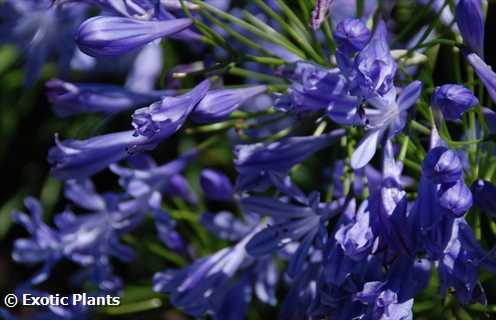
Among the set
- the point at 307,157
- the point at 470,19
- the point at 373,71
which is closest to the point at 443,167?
the point at 373,71

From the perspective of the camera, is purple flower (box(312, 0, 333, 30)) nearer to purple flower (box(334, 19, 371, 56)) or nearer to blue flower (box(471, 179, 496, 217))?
purple flower (box(334, 19, 371, 56))

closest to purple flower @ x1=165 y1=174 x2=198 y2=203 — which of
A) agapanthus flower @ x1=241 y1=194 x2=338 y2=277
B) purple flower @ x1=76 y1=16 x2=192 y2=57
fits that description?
agapanthus flower @ x1=241 y1=194 x2=338 y2=277

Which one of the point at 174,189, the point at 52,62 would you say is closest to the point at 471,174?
the point at 174,189

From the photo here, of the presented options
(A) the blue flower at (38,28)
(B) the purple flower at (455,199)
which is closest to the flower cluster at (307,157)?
(B) the purple flower at (455,199)

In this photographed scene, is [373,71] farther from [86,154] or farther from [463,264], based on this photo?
[86,154]

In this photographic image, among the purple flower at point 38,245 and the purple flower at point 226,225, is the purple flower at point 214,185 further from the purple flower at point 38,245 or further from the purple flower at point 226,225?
the purple flower at point 38,245

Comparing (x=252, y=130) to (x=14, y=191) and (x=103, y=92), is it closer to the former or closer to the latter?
(x=103, y=92)
